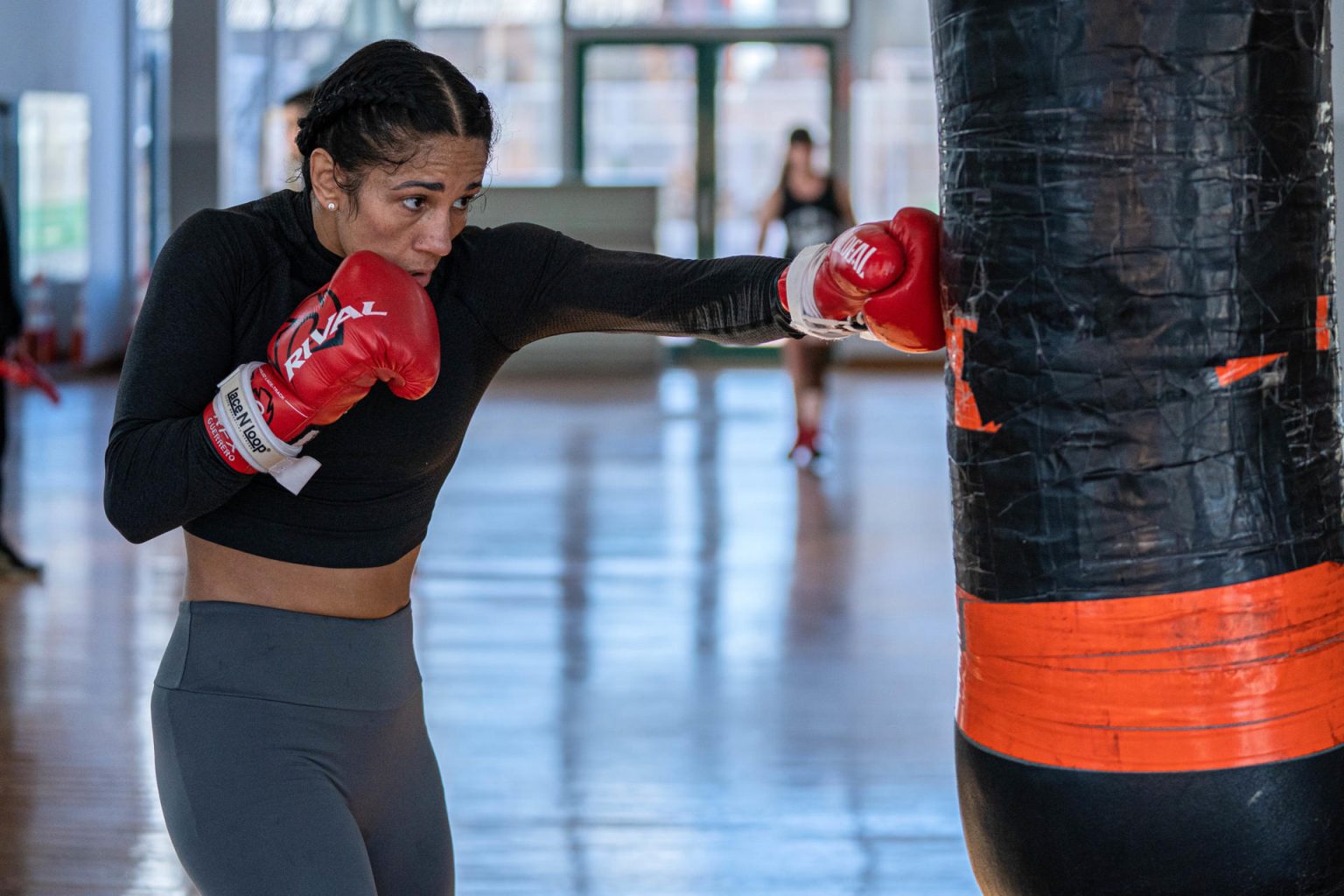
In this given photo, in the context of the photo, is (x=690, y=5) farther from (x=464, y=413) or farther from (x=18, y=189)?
(x=464, y=413)

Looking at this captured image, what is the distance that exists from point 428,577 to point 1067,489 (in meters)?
3.64

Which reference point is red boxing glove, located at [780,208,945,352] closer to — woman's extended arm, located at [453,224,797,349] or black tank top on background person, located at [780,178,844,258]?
woman's extended arm, located at [453,224,797,349]

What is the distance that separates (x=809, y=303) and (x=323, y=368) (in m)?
0.48

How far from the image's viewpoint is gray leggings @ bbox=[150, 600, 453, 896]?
4.43 feet

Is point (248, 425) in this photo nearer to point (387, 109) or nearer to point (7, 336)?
point (387, 109)

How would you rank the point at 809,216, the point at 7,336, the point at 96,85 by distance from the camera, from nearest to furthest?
the point at 7,336
the point at 809,216
the point at 96,85

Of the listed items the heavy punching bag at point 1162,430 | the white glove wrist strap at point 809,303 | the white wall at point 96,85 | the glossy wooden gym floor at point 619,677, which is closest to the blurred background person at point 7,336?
the glossy wooden gym floor at point 619,677

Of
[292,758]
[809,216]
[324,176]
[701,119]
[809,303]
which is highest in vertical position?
[701,119]

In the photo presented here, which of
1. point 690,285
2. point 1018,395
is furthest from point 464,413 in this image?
point 1018,395

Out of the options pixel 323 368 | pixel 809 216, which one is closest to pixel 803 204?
pixel 809 216

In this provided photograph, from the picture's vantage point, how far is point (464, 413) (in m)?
1.54

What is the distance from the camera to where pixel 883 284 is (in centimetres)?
145

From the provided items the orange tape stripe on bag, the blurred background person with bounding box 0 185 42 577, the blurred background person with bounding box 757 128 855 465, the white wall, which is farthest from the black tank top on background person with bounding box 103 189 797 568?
the white wall

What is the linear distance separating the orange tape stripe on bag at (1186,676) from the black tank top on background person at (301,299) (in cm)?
46
